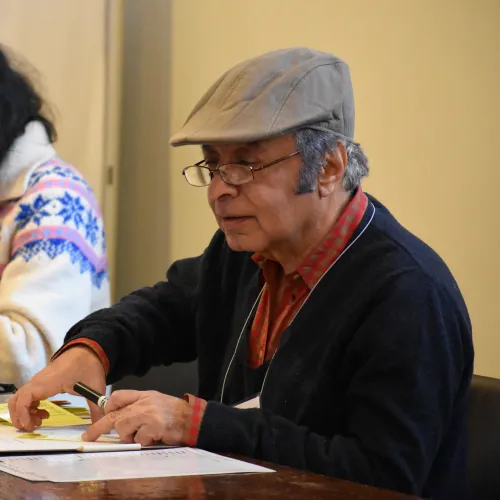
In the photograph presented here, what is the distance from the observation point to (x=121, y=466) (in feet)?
3.09

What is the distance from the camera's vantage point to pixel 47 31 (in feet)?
10.2

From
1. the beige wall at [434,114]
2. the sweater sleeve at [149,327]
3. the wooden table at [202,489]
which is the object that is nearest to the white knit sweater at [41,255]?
the sweater sleeve at [149,327]

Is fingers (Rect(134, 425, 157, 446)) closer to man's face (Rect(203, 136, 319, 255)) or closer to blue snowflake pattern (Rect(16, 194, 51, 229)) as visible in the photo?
man's face (Rect(203, 136, 319, 255))

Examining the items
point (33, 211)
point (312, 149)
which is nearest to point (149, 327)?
point (312, 149)

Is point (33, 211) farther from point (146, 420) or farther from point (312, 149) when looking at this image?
point (146, 420)

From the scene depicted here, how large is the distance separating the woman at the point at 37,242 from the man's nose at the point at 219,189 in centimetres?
77

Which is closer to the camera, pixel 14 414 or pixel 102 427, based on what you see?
pixel 102 427

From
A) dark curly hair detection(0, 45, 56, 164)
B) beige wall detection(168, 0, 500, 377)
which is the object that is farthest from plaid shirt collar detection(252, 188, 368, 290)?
dark curly hair detection(0, 45, 56, 164)

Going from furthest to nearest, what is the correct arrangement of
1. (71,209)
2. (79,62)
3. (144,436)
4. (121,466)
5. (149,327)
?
(79,62)
(71,209)
(149,327)
(144,436)
(121,466)

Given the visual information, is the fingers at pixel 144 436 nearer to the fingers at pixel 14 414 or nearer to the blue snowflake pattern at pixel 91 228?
the fingers at pixel 14 414

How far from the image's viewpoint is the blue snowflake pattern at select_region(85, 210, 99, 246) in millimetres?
2090

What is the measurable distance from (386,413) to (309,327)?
0.21 meters

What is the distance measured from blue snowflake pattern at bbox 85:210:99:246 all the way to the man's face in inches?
32.5

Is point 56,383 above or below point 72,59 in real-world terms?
below
